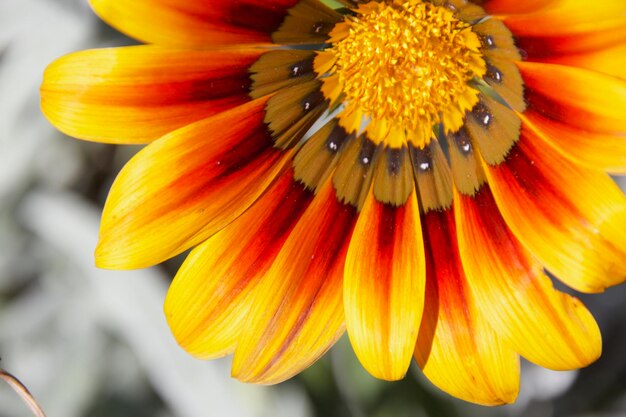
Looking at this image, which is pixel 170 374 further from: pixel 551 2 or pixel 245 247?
pixel 551 2

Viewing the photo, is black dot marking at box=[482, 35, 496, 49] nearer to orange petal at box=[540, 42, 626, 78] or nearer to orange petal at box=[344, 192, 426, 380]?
orange petal at box=[540, 42, 626, 78]

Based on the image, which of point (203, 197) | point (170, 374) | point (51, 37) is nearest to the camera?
point (203, 197)

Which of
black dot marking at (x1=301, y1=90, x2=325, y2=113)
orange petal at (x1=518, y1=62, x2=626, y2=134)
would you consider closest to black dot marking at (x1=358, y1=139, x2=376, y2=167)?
black dot marking at (x1=301, y1=90, x2=325, y2=113)

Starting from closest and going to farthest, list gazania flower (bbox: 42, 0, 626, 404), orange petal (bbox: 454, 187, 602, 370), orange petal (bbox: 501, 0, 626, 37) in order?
orange petal (bbox: 501, 0, 626, 37) < gazania flower (bbox: 42, 0, 626, 404) < orange petal (bbox: 454, 187, 602, 370)

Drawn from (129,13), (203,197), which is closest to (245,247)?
(203,197)

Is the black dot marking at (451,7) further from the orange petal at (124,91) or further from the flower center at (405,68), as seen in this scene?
the orange petal at (124,91)

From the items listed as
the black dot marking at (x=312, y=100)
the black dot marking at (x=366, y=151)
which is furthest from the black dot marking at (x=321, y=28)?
the black dot marking at (x=366, y=151)
